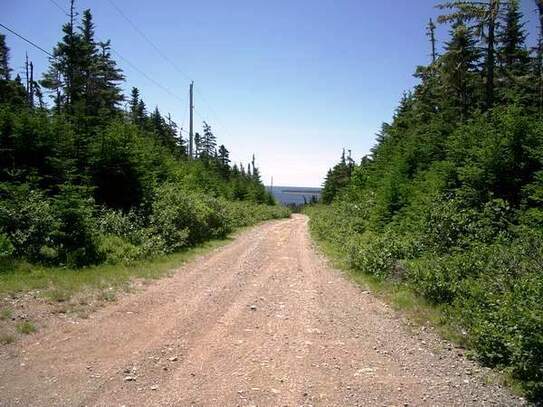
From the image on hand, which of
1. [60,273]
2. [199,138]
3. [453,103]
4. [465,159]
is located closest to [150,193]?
[60,273]

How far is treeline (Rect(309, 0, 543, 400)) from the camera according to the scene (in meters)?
5.84

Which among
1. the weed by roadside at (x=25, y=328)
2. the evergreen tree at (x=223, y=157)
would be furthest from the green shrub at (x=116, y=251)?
the evergreen tree at (x=223, y=157)

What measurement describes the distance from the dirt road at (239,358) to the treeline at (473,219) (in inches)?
33.5

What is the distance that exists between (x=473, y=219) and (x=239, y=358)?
8323 mm

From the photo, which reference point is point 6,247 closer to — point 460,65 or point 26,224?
point 26,224

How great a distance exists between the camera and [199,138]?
76438 millimetres

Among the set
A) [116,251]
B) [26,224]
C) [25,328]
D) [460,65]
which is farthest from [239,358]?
[460,65]

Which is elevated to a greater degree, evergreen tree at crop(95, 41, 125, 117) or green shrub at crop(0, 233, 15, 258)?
evergreen tree at crop(95, 41, 125, 117)

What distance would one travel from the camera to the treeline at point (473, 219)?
5840 mm

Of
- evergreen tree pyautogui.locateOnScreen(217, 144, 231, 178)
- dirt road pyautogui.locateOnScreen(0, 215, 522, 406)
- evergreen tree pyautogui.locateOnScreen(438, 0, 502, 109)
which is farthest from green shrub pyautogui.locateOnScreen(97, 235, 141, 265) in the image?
evergreen tree pyautogui.locateOnScreen(217, 144, 231, 178)

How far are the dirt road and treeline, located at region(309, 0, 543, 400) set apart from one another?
0.85 meters

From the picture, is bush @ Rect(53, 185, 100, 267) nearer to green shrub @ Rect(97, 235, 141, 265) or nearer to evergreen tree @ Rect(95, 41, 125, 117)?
green shrub @ Rect(97, 235, 141, 265)

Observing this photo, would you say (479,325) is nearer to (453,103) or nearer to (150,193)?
(150,193)

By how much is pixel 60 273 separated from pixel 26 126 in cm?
800
